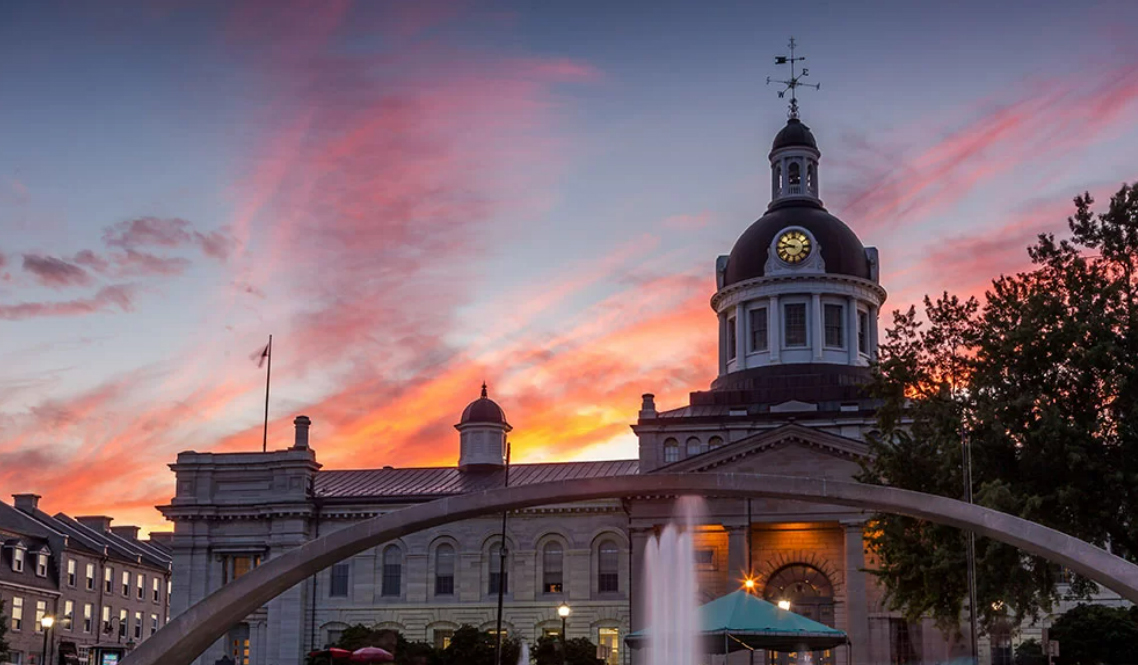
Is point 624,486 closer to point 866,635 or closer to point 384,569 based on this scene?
point 866,635

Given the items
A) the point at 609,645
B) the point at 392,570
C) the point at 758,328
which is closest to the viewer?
the point at 609,645

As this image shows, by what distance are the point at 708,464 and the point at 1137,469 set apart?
31303 millimetres

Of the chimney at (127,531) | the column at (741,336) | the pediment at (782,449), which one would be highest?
the column at (741,336)

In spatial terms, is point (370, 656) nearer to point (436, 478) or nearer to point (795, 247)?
point (436, 478)

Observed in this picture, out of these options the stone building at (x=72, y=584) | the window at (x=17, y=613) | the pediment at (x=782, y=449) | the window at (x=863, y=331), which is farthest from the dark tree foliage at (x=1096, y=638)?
the window at (x=17, y=613)

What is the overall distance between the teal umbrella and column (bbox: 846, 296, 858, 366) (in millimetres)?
43400

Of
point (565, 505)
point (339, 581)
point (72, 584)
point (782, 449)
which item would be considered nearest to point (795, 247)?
point (782, 449)

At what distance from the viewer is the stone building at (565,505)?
8175 cm

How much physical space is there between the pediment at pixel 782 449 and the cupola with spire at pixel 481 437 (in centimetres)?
2070

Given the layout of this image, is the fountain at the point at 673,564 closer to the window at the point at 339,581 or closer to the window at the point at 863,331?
the window at the point at 863,331

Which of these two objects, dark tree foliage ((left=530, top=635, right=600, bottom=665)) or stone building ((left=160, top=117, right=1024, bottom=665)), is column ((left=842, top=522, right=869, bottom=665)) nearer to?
A: stone building ((left=160, top=117, right=1024, bottom=665))

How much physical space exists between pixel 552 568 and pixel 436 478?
1026 centimetres

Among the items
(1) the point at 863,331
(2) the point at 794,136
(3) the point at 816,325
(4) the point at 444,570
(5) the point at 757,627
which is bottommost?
(5) the point at 757,627

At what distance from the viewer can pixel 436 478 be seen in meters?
90.9
